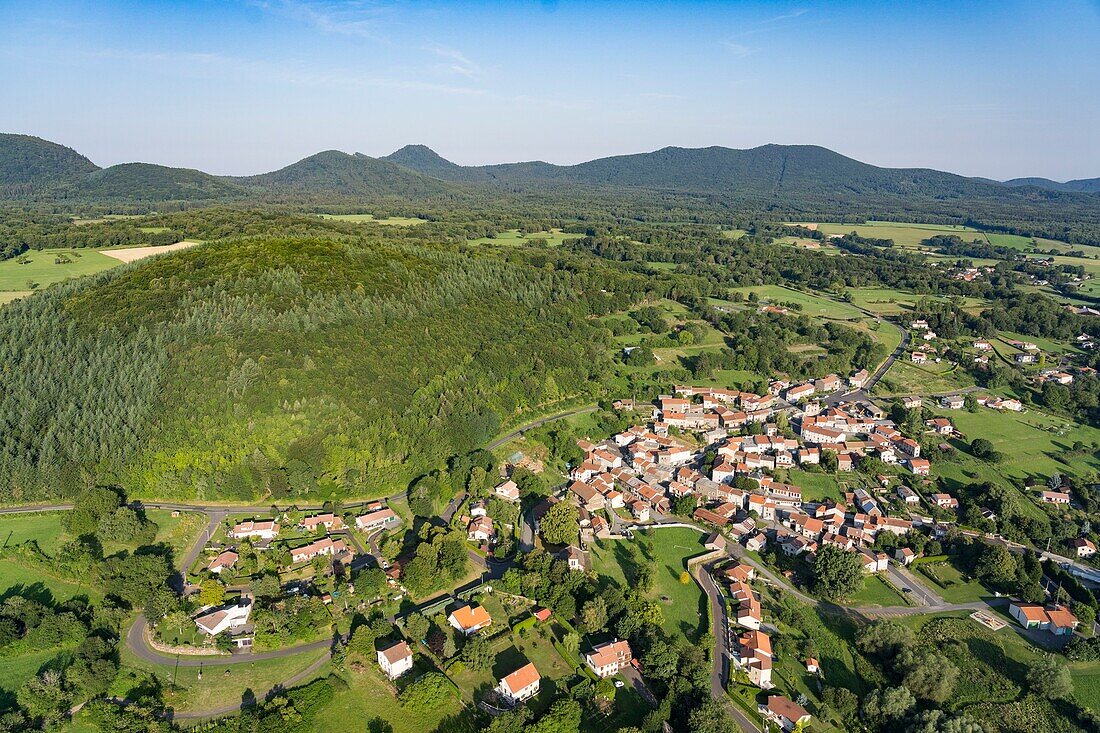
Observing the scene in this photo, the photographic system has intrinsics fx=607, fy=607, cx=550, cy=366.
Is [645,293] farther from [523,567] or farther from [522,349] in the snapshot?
[523,567]

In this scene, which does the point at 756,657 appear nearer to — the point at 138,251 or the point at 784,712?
the point at 784,712

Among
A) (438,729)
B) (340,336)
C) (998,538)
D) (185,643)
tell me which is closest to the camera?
(438,729)

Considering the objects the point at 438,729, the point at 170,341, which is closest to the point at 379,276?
the point at 170,341

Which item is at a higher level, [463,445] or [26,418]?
[26,418]

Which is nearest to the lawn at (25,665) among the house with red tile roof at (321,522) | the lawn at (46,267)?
the house with red tile roof at (321,522)

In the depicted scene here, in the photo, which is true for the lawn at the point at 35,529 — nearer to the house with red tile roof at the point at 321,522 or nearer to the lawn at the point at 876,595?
the house with red tile roof at the point at 321,522

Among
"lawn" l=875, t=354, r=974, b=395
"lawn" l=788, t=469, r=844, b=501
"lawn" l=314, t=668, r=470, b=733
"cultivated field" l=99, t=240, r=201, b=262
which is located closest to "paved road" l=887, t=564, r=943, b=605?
"lawn" l=788, t=469, r=844, b=501

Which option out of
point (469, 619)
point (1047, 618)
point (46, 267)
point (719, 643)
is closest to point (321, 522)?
point (469, 619)
